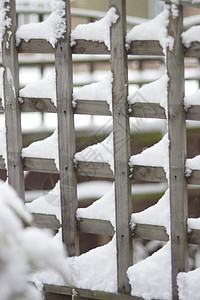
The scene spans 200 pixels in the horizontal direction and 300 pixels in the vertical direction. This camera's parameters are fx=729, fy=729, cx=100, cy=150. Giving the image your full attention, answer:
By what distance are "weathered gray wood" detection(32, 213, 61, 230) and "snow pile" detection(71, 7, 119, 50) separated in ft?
2.79

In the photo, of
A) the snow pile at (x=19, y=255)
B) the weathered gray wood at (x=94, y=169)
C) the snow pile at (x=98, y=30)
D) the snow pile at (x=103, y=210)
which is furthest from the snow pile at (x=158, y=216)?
the snow pile at (x=19, y=255)

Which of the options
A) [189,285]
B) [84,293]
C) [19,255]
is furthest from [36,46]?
[19,255]

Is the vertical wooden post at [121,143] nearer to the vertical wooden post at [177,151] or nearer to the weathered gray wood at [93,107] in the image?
the weathered gray wood at [93,107]

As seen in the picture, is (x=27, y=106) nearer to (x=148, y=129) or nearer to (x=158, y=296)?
(x=158, y=296)

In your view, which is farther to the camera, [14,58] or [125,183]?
[14,58]

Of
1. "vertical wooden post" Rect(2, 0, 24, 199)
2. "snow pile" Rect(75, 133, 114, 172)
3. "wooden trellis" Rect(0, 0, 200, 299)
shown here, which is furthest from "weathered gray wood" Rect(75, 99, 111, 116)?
"vertical wooden post" Rect(2, 0, 24, 199)

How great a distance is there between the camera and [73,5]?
12.9 m

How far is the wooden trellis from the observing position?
3.04m

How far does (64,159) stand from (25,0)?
33.5ft

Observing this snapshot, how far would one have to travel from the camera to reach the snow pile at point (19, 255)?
134 cm

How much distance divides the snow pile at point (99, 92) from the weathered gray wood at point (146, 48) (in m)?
0.16

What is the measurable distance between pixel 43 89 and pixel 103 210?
633mm

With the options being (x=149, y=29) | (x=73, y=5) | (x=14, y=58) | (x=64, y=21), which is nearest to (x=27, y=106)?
(x=14, y=58)

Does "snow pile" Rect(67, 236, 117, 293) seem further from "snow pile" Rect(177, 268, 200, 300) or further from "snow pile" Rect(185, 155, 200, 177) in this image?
"snow pile" Rect(185, 155, 200, 177)
